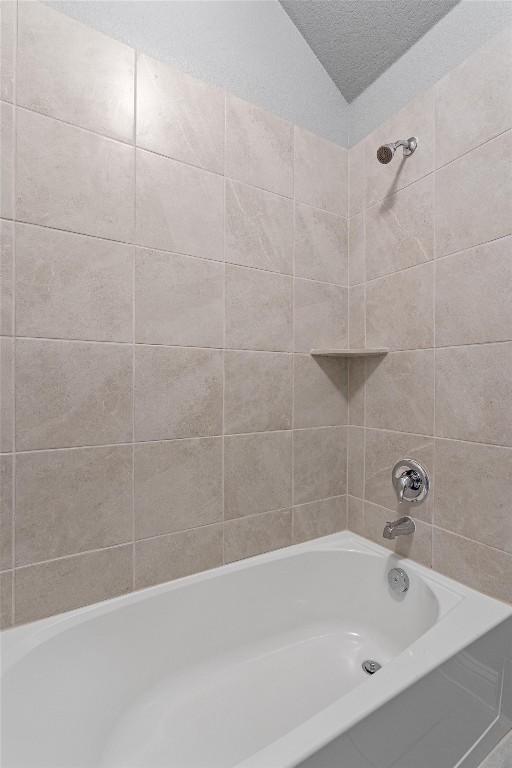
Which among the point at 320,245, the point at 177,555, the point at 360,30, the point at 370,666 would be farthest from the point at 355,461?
the point at 360,30

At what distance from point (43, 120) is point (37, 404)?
780 millimetres

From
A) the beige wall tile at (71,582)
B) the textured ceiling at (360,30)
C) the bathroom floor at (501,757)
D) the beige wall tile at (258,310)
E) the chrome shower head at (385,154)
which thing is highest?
the textured ceiling at (360,30)

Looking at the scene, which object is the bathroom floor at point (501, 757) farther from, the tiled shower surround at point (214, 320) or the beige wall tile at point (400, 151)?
the beige wall tile at point (400, 151)

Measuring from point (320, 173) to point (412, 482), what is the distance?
50.5 inches

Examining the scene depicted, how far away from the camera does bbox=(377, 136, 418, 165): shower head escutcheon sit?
1.33 meters

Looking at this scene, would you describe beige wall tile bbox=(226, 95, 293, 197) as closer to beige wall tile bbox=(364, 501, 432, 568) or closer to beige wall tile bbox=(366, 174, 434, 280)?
beige wall tile bbox=(366, 174, 434, 280)

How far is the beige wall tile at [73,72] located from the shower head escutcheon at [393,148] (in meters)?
0.84

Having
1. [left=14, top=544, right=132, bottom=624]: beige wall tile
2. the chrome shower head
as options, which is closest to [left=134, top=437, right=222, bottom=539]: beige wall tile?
[left=14, top=544, right=132, bottom=624]: beige wall tile

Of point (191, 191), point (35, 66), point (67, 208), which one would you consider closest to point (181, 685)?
point (67, 208)

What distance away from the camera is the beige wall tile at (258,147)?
1357mm

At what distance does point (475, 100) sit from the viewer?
1.21 meters

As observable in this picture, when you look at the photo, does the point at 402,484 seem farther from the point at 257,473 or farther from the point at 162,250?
the point at 162,250

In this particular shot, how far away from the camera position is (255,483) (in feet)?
→ 4.68

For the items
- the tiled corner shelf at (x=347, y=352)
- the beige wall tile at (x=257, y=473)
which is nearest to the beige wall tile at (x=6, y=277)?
the beige wall tile at (x=257, y=473)
